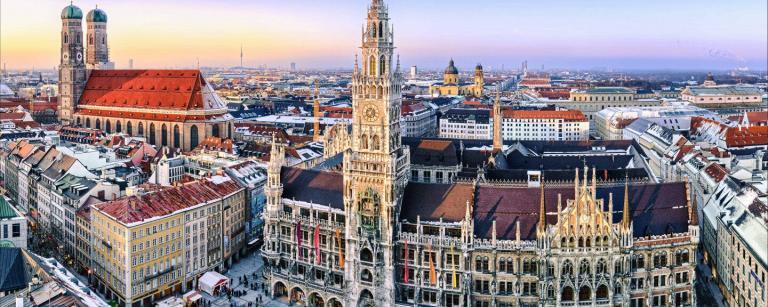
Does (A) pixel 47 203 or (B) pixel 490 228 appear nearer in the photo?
(B) pixel 490 228

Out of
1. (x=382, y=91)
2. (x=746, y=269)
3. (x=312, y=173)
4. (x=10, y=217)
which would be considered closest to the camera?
(x=746, y=269)

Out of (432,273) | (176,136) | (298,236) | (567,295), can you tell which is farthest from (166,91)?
(567,295)

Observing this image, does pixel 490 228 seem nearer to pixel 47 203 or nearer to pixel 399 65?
pixel 399 65

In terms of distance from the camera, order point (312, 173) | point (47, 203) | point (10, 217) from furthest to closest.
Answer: point (47, 203) → point (312, 173) → point (10, 217)

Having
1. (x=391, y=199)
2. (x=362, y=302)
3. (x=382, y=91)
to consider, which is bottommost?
(x=362, y=302)

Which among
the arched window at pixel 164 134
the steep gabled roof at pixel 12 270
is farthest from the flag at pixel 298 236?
the arched window at pixel 164 134

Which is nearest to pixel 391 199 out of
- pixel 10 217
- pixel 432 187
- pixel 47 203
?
pixel 432 187
